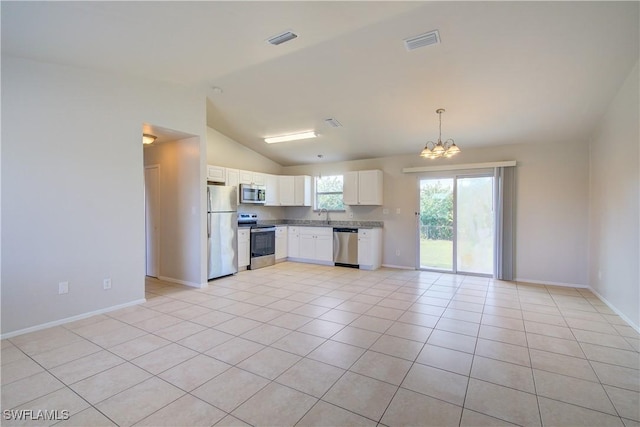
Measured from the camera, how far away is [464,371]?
2.42m

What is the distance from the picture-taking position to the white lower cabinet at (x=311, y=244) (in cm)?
682

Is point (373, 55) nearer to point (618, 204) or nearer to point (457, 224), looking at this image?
point (618, 204)

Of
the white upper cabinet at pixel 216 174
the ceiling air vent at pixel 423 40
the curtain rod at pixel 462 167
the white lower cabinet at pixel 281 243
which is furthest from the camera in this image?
the white lower cabinet at pixel 281 243

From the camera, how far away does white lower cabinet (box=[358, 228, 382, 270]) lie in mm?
6324

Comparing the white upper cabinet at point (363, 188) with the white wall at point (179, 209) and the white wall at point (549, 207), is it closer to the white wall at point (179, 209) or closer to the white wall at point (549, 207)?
the white wall at point (549, 207)

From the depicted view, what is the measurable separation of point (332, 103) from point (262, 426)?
13.5 ft

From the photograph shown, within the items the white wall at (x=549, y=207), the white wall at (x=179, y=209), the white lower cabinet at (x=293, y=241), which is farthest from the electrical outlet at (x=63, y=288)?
the white wall at (x=549, y=207)

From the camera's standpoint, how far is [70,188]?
11.2 ft

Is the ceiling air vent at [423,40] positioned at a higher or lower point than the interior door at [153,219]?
higher

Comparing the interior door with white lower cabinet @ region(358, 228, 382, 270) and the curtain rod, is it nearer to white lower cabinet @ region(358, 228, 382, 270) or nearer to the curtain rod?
white lower cabinet @ region(358, 228, 382, 270)

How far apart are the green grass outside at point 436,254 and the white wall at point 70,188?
5092mm

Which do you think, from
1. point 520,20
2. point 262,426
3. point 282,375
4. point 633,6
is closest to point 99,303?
point 282,375

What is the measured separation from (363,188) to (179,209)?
3.73 metres
